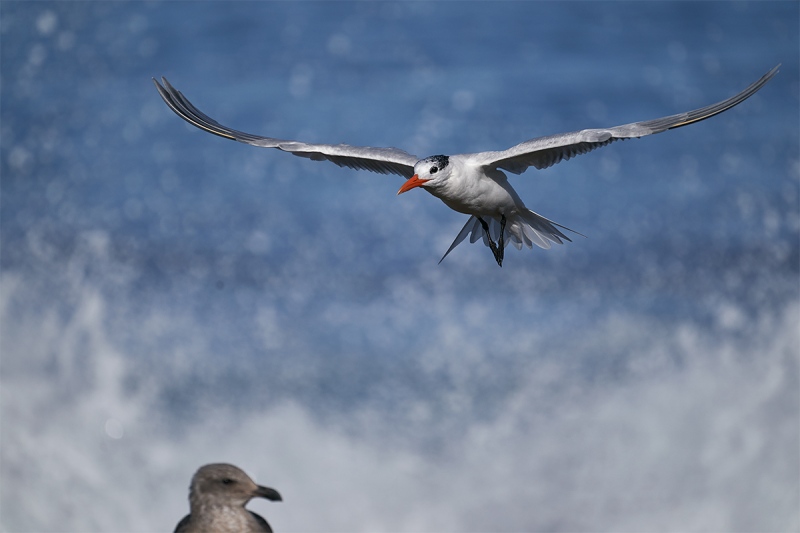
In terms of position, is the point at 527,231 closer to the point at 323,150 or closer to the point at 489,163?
the point at 489,163

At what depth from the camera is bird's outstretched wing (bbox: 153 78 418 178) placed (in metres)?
8.45

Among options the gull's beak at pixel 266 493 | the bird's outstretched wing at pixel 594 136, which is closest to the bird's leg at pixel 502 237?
the bird's outstretched wing at pixel 594 136

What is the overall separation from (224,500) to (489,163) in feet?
10.8

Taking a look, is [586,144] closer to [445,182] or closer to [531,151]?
[531,151]

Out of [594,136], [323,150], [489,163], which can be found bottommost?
[594,136]

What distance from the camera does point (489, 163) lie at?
8070 millimetres

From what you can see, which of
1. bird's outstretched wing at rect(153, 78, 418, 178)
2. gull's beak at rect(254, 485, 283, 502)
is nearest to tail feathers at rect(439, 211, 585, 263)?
bird's outstretched wing at rect(153, 78, 418, 178)

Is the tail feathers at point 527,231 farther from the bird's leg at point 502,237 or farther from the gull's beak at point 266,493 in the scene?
the gull's beak at point 266,493

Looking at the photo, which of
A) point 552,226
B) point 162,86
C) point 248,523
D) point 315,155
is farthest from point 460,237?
point 248,523

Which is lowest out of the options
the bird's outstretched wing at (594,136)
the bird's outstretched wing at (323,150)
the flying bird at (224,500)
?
the flying bird at (224,500)

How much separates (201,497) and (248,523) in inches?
13.1

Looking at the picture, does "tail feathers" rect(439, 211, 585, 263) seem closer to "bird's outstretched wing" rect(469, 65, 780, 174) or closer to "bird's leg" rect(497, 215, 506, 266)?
"bird's leg" rect(497, 215, 506, 266)

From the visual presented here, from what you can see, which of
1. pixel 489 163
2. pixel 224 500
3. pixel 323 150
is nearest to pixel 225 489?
pixel 224 500

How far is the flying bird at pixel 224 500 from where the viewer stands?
6.34m
